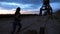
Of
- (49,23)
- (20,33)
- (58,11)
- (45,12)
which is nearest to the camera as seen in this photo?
(20,33)

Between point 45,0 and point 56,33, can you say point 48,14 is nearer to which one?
point 45,0

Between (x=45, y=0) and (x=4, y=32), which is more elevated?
(x=45, y=0)

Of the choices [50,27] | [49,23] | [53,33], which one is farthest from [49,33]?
[49,23]

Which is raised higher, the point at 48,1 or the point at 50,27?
the point at 48,1

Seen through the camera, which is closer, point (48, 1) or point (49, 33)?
point (49, 33)

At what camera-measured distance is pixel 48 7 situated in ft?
55.5

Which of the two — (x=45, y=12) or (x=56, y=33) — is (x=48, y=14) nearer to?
(x=45, y=12)

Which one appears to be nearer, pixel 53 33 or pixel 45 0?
pixel 53 33

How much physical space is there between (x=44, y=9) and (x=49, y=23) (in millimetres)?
3896

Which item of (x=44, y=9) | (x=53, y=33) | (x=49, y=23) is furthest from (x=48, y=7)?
(x=53, y=33)

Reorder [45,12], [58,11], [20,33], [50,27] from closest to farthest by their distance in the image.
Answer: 1. [20,33]
2. [50,27]
3. [58,11]
4. [45,12]

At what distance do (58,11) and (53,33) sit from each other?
5.46 metres

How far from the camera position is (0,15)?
55.5 feet

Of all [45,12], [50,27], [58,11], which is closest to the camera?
[50,27]
